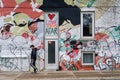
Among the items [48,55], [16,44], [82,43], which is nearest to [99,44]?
[82,43]

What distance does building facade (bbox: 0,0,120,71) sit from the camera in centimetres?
2525

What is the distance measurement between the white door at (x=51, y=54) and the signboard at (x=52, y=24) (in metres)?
→ 0.45

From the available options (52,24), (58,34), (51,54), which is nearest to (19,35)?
(52,24)

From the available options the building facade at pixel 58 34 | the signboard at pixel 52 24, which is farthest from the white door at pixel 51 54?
the signboard at pixel 52 24

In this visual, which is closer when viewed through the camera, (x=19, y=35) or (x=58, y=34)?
(x=19, y=35)

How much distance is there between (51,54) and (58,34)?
134cm

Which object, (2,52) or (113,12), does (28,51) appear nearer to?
(2,52)

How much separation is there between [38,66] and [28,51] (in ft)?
3.72

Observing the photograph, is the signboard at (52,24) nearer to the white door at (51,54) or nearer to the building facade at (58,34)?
the building facade at (58,34)

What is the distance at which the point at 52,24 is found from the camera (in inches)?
1005

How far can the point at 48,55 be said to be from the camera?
25.5m

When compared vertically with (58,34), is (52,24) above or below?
above

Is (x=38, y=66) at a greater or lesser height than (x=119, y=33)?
lesser

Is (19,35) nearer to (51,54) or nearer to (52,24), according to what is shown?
(52,24)
